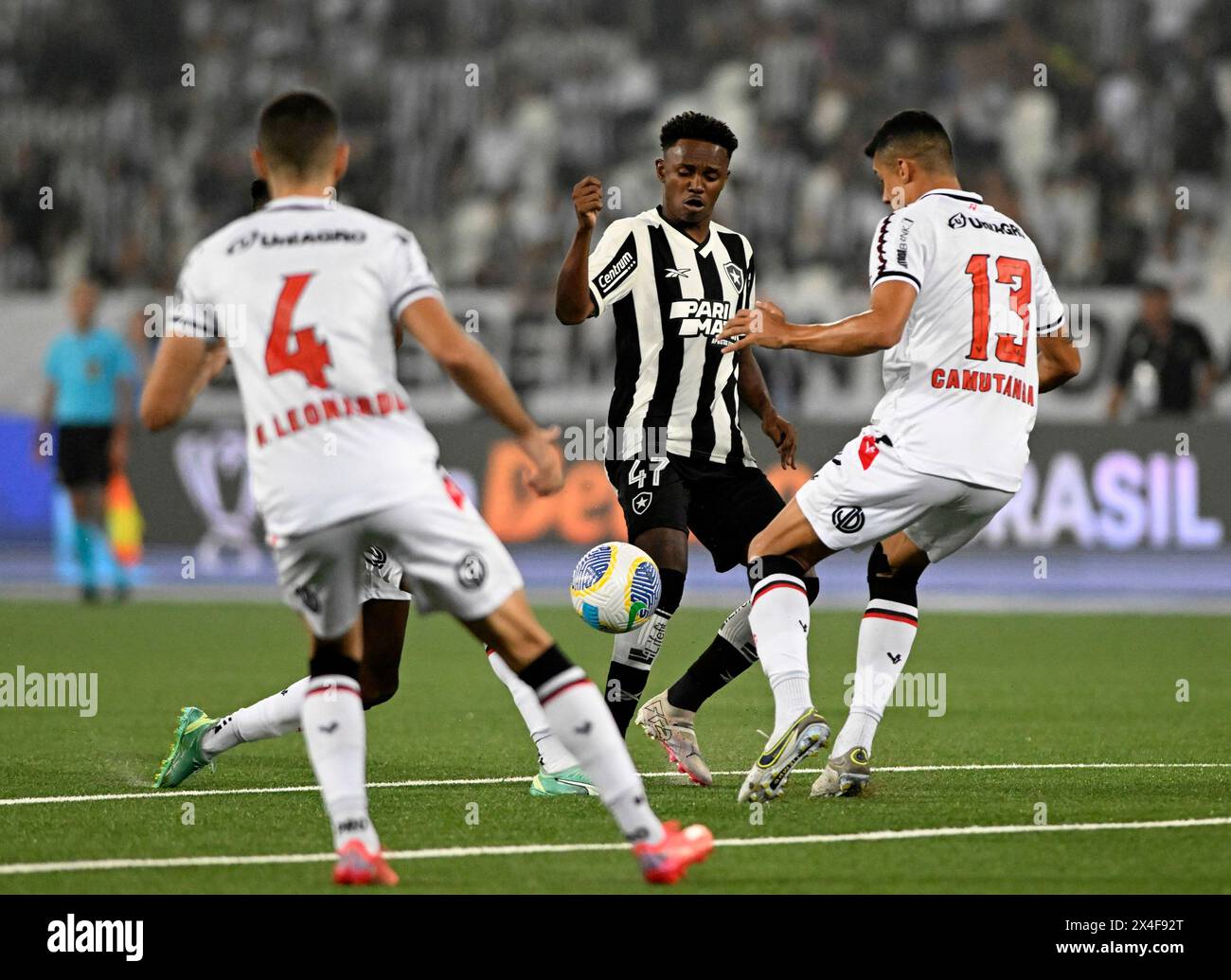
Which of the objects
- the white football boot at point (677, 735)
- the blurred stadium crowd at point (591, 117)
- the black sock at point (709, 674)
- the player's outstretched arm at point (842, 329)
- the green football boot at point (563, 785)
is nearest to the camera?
the player's outstretched arm at point (842, 329)

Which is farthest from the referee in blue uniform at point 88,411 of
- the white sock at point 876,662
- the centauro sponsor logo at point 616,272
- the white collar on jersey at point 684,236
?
the white sock at point 876,662

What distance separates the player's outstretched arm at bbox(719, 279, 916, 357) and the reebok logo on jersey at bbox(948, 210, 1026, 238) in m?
0.41

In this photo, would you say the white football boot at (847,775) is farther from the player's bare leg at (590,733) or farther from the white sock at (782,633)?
the player's bare leg at (590,733)

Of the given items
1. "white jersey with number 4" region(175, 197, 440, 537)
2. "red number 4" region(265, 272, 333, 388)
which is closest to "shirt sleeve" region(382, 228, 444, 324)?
"white jersey with number 4" region(175, 197, 440, 537)

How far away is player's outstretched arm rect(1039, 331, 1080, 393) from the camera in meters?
7.25

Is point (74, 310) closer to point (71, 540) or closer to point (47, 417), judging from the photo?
point (47, 417)

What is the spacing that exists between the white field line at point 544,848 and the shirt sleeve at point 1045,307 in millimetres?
1840

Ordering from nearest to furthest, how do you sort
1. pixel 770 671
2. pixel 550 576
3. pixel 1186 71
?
pixel 770 671, pixel 550 576, pixel 1186 71

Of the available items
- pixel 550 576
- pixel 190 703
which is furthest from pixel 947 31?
pixel 190 703

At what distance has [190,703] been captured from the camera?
10.0 meters

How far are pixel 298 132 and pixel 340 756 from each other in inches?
66.4

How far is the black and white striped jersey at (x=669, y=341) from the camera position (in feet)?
Answer: 24.7

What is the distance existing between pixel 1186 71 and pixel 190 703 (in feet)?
→ 53.2
